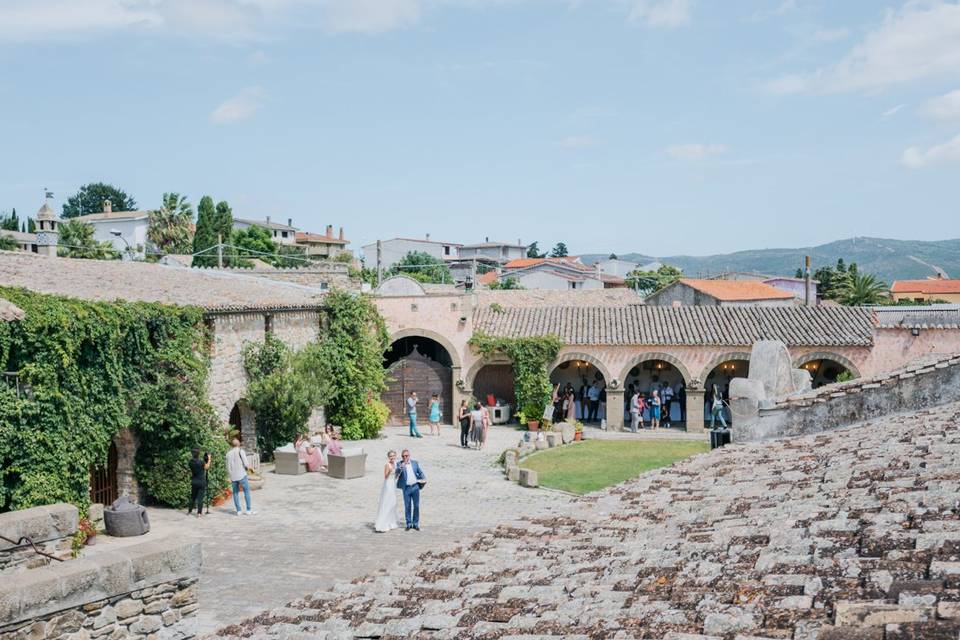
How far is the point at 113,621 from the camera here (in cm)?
828

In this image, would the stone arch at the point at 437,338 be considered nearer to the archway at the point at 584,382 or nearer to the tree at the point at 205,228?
the archway at the point at 584,382

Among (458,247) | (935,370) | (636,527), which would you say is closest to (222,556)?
(636,527)

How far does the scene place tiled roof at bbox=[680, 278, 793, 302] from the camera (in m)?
45.0

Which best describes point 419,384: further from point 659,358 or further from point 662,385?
point 662,385

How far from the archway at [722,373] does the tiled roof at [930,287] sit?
46.2 metres

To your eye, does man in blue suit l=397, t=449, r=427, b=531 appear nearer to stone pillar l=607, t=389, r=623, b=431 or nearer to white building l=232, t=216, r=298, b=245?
stone pillar l=607, t=389, r=623, b=431

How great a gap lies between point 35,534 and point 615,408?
71.9ft

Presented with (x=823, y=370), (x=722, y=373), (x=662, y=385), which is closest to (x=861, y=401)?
(x=662, y=385)

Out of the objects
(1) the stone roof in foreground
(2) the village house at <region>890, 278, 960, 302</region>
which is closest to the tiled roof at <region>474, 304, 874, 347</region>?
(1) the stone roof in foreground

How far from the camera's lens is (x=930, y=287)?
7138 cm

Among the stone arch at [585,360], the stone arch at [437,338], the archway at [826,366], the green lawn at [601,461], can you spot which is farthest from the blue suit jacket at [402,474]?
the archway at [826,366]

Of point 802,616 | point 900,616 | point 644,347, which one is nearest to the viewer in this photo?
point 900,616

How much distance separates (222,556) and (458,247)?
287 ft

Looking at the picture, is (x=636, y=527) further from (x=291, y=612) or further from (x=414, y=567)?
(x=291, y=612)
